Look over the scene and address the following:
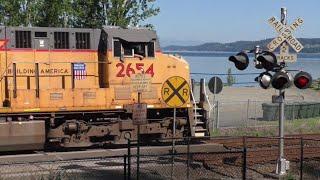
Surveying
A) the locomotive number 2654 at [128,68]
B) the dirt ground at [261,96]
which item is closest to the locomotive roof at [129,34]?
the locomotive number 2654 at [128,68]

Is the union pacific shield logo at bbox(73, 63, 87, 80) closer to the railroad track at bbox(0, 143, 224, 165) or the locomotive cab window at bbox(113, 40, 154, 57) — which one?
the locomotive cab window at bbox(113, 40, 154, 57)

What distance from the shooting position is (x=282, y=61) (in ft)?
44.0

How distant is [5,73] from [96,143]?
11.8 ft

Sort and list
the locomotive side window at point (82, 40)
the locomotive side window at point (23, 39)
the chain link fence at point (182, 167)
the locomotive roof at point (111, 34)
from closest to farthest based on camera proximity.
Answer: the chain link fence at point (182, 167), the locomotive side window at point (23, 39), the locomotive roof at point (111, 34), the locomotive side window at point (82, 40)

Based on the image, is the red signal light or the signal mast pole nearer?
the red signal light

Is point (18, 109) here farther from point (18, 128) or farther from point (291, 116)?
point (291, 116)

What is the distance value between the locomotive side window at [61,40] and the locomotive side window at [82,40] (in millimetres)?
361

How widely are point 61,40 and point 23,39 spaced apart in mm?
1157

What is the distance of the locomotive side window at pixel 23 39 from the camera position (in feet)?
55.2

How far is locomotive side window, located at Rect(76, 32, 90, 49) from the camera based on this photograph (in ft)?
57.9

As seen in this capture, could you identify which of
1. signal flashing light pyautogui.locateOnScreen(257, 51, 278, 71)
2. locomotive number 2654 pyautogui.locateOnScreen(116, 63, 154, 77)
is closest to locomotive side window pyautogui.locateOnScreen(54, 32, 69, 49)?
locomotive number 2654 pyautogui.locateOnScreen(116, 63, 154, 77)

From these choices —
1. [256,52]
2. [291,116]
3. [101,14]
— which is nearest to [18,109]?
[256,52]

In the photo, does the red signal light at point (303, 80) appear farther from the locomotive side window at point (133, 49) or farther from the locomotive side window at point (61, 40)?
the locomotive side window at point (61, 40)

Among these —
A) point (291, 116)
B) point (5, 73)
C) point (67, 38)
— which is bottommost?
point (291, 116)
